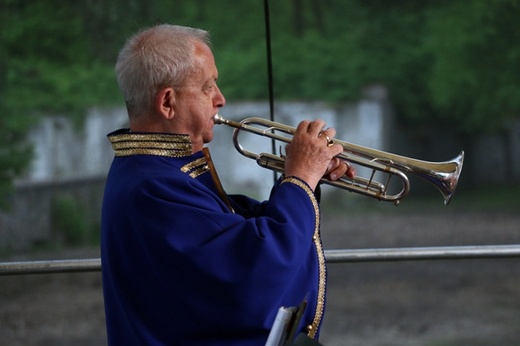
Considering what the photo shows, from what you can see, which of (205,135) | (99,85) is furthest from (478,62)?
(205,135)

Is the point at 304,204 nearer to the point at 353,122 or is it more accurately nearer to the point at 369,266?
the point at 353,122

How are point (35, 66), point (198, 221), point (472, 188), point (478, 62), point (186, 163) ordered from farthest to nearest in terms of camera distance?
point (472, 188) < point (478, 62) < point (35, 66) < point (186, 163) < point (198, 221)

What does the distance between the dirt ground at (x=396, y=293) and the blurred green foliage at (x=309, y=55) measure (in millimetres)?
1366

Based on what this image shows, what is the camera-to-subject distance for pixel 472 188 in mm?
11477

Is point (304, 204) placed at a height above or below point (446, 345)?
above

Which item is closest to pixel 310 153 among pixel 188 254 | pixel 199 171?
pixel 199 171

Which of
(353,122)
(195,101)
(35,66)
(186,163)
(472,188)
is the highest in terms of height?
(195,101)

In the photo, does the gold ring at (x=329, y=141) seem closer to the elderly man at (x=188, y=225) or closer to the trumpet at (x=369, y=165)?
the elderly man at (x=188, y=225)

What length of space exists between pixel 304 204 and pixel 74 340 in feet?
31.5

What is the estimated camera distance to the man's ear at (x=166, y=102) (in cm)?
217

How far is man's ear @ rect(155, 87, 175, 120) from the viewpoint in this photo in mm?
2168

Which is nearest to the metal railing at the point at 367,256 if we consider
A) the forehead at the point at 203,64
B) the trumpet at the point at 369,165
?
the trumpet at the point at 369,165

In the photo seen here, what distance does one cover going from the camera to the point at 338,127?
33.9ft

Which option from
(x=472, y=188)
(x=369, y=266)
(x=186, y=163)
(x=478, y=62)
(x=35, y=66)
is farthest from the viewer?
(x=369, y=266)
